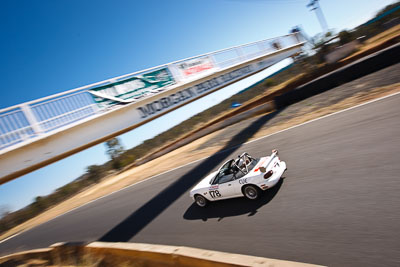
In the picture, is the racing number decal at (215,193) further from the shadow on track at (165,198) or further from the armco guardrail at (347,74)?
the armco guardrail at (347,74)

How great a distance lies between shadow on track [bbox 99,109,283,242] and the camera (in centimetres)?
855

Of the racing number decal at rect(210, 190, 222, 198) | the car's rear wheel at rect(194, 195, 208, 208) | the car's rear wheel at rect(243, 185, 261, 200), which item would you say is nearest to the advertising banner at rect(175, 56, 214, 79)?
the car's rear wheel at rect(194, 195, 208, 208)

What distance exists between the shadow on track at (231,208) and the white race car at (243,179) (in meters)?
0.20

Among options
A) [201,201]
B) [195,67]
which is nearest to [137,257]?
[201,201]

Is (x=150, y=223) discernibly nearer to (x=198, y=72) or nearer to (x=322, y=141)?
(x=322, y=141)

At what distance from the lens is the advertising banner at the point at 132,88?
1096 cm

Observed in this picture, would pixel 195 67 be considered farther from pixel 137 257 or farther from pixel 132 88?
pixel 137 257

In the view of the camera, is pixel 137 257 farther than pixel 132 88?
No

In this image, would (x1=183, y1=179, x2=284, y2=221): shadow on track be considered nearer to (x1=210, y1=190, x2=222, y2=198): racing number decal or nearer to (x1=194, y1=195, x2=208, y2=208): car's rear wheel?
(x1=194, y1=195, x2=208, y2=208): car's rear wheel

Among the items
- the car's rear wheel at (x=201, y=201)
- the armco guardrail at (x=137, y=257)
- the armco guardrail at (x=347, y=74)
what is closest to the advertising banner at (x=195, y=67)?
the armco guardrail at (x=347, y=74)

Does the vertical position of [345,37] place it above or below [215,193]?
above

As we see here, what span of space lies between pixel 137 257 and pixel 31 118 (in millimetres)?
6537

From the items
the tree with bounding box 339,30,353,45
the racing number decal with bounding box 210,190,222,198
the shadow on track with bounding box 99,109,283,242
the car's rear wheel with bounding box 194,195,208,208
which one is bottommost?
the shadow on track with bounding box 99,109,283,242

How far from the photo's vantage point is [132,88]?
12.4 meters
